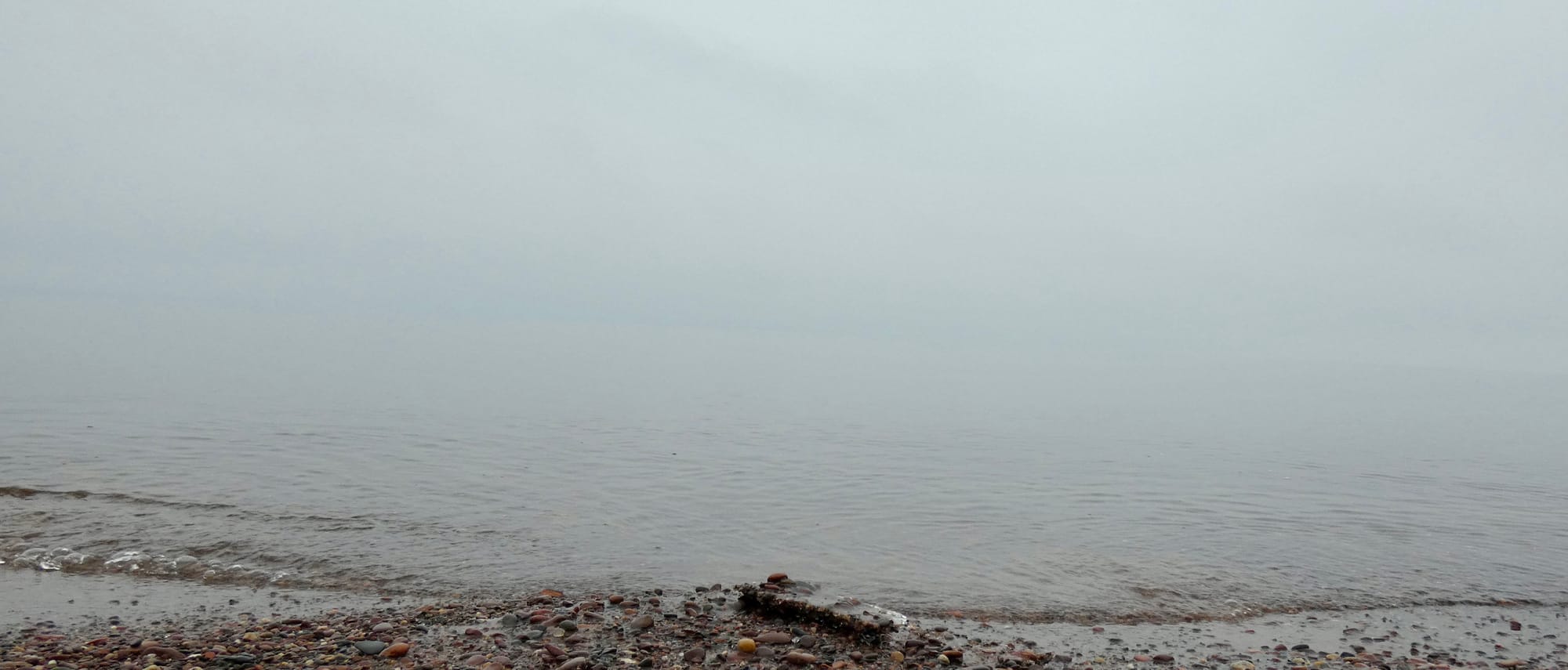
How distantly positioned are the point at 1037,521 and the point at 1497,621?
304 inches

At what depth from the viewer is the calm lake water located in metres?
13.0

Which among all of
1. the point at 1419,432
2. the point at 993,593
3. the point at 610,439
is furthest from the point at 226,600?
the point at 1419,432

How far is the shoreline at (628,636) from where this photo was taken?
8523mm

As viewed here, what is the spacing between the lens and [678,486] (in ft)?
68.7

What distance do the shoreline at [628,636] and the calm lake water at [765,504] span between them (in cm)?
94

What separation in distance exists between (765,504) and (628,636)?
987 cm

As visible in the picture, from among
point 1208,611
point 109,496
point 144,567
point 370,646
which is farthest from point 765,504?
point 109,496

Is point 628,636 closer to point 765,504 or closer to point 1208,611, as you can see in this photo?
point 1208,611

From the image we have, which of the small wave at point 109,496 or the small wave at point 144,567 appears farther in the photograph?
the small wave at point 109,496

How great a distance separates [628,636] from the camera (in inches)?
371

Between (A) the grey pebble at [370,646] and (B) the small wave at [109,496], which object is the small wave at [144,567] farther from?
(A) the grey pebble at [370,646]

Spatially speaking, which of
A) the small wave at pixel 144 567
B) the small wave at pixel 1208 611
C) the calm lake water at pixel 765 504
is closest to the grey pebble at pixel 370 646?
the calm lake water at pixel 765 504

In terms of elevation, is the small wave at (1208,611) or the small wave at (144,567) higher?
the small wave at (1208,611)

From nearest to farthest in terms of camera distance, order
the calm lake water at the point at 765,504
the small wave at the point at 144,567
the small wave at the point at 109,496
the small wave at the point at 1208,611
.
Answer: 1. the small wave at the point at 1208,611
2. the small wave at the point at 144,567
3. the calm lake water at the point at 765,504
4. the small wave at the point at 109,496
